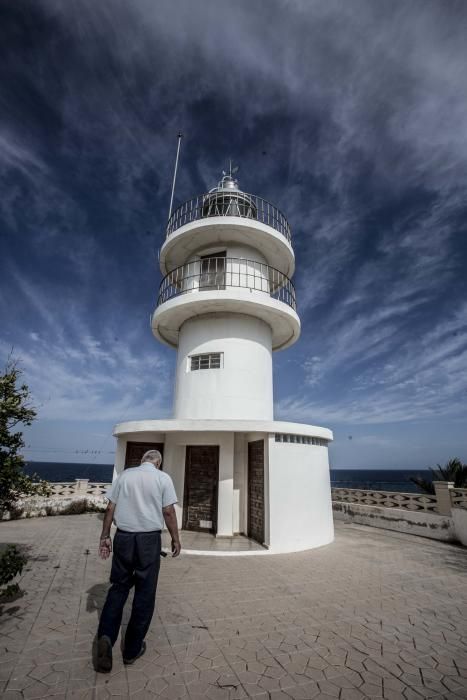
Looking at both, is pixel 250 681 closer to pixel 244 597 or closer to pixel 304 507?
pixel 244 597

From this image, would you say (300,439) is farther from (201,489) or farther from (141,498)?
(141,498)

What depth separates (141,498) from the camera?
3734mm

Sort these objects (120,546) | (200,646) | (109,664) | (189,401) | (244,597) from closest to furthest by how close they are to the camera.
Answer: (109,664) → (120,546) → (200,646) → (244,597) → (189,401)

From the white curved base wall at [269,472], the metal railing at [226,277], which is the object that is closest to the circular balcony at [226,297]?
the metal railing at [226,277]

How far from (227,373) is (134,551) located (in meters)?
7.57

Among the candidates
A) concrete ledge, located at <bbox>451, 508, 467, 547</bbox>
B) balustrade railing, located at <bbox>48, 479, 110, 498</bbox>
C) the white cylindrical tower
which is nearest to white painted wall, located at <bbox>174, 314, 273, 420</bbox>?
the white cylindrical tower

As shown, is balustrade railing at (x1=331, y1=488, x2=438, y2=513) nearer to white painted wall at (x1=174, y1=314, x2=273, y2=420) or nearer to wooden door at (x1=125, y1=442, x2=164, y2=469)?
white painted wall at (x1=174, y1=314, x2=273, y2=420)

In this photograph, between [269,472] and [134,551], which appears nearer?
[134,551]

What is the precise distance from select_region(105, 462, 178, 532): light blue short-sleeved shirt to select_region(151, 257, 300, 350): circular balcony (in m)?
7.59

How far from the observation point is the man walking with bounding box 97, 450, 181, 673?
3.47 meters

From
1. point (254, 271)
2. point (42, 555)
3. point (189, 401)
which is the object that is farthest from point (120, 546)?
point (254, 271)

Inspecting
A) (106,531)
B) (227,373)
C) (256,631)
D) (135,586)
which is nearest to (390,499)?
(227,373)

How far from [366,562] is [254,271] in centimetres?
947

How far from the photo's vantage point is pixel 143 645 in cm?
382
